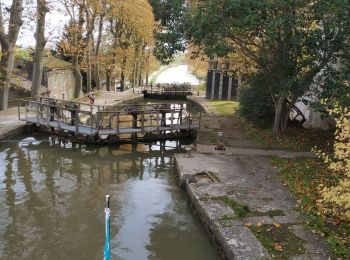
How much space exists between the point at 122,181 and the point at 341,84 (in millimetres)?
8071

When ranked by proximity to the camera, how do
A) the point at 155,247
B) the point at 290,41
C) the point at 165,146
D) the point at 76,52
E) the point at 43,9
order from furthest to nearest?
1. the point at 76,52
2. the point at 43,9
3. the point at 165,146
4. the point at 290,41
5. the point at 155,247

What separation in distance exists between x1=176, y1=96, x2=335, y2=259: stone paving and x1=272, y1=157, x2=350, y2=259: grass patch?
0.20 metres

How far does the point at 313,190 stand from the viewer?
11.3 m

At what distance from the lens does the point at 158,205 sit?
464 inches

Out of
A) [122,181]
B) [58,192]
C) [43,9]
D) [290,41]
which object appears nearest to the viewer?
[58,192]

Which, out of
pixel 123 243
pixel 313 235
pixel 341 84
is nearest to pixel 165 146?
pixel 341 84

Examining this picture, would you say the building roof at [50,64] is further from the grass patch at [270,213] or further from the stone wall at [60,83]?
the grass patch at [270,213]

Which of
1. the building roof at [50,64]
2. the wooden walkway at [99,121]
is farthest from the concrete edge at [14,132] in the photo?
the building roof at [50,64]

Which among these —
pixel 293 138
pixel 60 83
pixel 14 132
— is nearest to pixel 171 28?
pixel 293 138

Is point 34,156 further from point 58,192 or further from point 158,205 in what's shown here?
point 158,205

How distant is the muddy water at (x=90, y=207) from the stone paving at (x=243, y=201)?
0.62m

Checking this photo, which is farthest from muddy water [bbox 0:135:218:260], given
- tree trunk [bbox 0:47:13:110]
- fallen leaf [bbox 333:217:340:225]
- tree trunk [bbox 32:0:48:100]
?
tree trunk [bbox 32:0:48:100]

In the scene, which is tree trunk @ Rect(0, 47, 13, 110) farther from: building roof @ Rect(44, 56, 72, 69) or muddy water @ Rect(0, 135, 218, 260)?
building roof @ Rect(44, 56, 72, 69)

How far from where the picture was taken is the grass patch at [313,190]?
8234 millimetres
